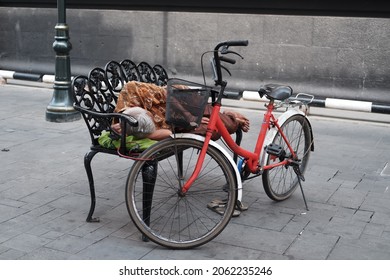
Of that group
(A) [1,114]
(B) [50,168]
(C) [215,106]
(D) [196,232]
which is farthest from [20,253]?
(A) [1,114]

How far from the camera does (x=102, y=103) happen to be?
5.05 meters

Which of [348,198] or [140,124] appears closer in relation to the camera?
[140,124]

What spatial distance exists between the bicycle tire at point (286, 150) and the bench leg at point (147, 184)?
3.66ft

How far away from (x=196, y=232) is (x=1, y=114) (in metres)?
5.04

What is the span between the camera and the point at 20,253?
409 centimetres

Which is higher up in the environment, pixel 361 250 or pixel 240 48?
pixel 240 48

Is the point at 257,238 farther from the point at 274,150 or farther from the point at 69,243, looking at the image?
the point at 69,243

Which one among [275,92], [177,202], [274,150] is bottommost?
[177,202]

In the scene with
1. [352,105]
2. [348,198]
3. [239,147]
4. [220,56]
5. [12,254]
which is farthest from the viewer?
[352,105]

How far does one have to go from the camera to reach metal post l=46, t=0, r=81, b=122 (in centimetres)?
816

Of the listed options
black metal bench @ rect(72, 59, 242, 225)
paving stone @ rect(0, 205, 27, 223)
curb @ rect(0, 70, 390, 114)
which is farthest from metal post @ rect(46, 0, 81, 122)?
paving stone @ rect(0, 205, 27, 223)

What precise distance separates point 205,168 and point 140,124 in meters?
1.74

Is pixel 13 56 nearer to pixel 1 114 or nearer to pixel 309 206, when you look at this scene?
pixel 1 114

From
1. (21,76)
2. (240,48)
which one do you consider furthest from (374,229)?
(21,76)
